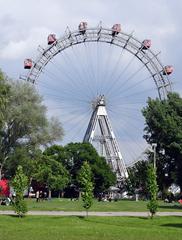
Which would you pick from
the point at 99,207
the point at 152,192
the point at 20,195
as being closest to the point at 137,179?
the point at 99,207

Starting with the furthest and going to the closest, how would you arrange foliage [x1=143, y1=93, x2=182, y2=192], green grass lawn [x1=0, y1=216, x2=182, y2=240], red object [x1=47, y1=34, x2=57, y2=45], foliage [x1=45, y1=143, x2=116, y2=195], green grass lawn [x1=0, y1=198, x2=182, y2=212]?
1. foliage [x1=45, y1=143, x2=116, y2=195]
2. red object [x1=47, y1=34, x2=57, y2=45]
3. foliage [x1=143, y1=93, x2=182, y2=192]
4. green grass lawn [x1=0, y1=198, x2=182, y2=212]
5. green grass lawn [x1=0, y1=216, x2=182, y2=240]

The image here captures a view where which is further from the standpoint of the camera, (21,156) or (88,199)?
(21,156)

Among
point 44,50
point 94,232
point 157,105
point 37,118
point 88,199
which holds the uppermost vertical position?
point 44,50

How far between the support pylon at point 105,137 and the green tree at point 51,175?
25.3 ft

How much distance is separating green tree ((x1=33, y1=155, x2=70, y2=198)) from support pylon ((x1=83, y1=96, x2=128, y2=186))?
303 inches

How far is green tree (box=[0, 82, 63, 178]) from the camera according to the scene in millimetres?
67250

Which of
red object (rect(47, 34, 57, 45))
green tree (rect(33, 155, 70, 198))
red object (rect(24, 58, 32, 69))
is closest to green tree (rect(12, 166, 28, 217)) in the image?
red object (rect(24, 58, 32, 69))

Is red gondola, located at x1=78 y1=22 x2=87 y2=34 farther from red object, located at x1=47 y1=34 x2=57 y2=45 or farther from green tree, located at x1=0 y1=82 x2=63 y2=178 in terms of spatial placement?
green tree, located at x1=0 y1=82 x2=63 y2=178

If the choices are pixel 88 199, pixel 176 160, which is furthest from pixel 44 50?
pixel 88 199

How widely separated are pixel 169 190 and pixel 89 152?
68.2ft

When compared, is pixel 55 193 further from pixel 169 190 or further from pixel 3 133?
pixel 3 133

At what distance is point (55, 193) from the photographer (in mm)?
105812

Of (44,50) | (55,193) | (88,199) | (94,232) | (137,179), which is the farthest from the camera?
(55,193)

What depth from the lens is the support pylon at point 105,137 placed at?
300 ft
